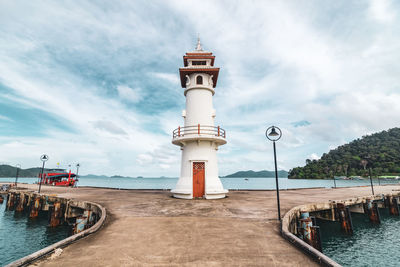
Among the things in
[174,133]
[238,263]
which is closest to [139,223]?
[238,263]

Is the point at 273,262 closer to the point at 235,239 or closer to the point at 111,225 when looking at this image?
the point at 235,239

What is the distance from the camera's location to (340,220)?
12.9 meters

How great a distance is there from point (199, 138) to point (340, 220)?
36.4ft

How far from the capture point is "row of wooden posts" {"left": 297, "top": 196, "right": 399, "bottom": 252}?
301 inches

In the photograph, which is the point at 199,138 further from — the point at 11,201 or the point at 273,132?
the point at 11,201

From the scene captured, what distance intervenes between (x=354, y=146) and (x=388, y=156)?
1492 inches

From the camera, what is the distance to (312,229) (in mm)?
7738

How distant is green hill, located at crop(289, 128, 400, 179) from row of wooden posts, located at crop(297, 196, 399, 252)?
3756 inches

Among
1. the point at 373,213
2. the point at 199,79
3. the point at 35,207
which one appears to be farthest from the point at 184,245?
the point at 35,207

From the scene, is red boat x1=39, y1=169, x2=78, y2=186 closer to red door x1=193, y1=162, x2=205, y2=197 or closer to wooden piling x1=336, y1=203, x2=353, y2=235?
red door x1=193, y1=162, x2=205, y2=197

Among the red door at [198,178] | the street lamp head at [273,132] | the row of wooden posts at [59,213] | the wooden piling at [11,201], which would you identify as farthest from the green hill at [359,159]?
the wooden piling at [11,201]

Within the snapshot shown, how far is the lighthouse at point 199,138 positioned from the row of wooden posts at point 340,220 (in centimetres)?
723

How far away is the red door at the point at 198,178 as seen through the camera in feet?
49.2

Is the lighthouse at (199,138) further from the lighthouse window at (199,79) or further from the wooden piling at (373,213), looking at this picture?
the wooden piling at (373,213)
